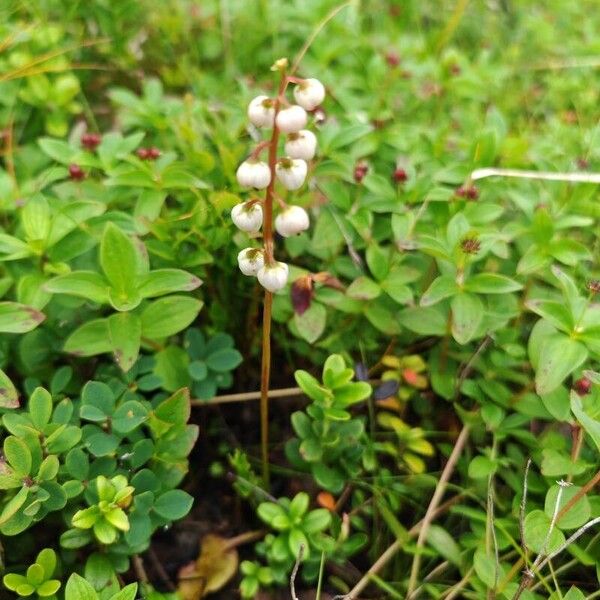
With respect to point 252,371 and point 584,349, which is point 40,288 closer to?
point 252,371

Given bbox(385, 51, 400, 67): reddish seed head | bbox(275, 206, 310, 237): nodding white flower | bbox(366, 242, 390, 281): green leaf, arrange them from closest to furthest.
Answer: bbox(275, 206, 310, 237): nodding white flower
bbox(366, 242, 390, 281): green leaf
bbox(385, 51, 400, 67): reddish seed head

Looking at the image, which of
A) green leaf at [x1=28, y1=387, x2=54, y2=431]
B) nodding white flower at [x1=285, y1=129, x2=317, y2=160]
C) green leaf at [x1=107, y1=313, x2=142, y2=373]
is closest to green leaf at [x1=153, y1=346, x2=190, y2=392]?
green leaf at [x1=107, y1=313, x2=142, y2=373]


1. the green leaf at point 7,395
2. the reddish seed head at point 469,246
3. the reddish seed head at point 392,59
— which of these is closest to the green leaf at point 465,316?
the reddish seed head at point 469,246

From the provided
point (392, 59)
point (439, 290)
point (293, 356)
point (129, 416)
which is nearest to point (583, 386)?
point (439, 290)

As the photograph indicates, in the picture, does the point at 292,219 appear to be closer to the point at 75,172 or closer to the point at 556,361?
the point at 556,361

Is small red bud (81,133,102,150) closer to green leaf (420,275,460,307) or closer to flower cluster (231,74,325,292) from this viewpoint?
flower cluster (231,74,325,292)

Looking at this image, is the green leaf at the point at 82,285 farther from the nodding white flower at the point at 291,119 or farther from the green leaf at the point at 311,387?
the nodding white flower at the point at 291,119

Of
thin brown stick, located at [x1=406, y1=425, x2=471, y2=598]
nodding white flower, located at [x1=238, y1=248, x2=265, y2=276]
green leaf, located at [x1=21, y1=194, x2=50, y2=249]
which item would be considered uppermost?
nodding white flower, located at [x1=238, y1=248, x2=265, y2=276]
